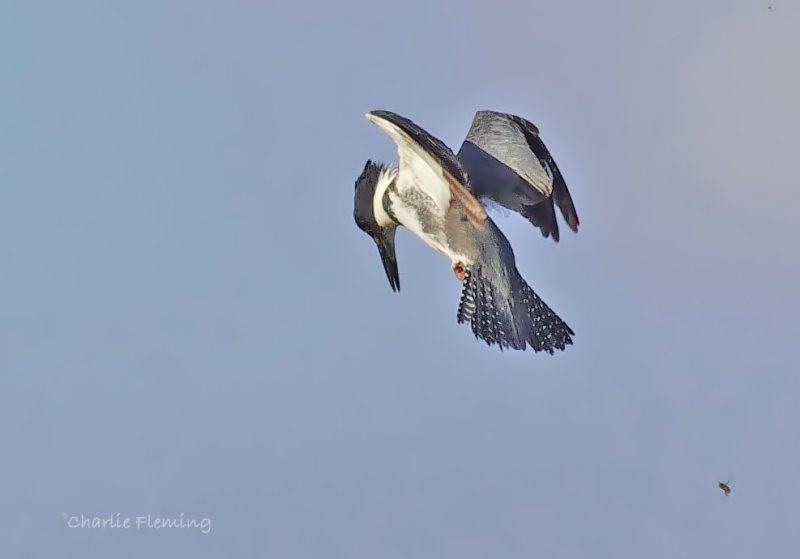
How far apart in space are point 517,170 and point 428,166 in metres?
1.26

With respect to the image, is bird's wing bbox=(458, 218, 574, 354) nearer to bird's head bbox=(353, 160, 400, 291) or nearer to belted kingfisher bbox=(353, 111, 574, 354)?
belted kingfisher bbox=(353, 111, 574, 354)

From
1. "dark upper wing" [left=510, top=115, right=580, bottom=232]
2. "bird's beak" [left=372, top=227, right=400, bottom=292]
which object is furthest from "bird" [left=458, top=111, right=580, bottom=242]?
"bird's beak" [left=372, top=227, right=400, bottom=292]

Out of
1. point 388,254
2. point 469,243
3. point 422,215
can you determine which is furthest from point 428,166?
point 388,254

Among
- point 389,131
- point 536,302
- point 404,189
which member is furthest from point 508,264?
point 389,131

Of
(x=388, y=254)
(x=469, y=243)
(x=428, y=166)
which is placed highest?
(x=388, y=254)

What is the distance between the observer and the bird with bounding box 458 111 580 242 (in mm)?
11117

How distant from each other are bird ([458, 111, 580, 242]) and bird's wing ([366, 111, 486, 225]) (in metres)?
0.54

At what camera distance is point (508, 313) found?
10.6m

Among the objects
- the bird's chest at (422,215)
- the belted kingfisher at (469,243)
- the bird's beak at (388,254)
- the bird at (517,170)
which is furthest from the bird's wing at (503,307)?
the bird's beak at (388,254)

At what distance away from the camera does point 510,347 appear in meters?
10.4

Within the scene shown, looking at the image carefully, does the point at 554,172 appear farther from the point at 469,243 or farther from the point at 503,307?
the point at 503,307

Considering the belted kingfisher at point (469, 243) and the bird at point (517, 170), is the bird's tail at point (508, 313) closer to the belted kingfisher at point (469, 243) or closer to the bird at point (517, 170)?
the belted kingfisher at point (469, 243)

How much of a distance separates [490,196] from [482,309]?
1.25 metres

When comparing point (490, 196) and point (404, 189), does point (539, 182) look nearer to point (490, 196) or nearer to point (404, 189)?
point (490, 196)
